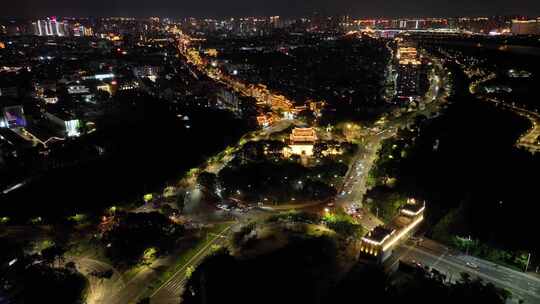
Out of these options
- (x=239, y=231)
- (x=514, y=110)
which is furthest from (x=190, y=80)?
(x=239, y=231)

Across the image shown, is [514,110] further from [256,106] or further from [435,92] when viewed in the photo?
[256,106]

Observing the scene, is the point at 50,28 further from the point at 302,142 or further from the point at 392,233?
the point at 392,233

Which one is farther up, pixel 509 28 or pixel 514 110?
pixel 509 28

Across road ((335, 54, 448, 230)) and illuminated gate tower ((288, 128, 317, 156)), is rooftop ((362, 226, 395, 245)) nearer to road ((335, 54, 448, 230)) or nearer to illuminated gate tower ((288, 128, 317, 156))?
road ((335, 54, 448, 230))

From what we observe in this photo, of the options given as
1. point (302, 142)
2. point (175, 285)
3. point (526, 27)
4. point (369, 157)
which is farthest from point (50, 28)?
point (175, 285)

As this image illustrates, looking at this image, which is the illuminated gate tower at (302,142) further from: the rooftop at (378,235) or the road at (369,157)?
the rooftop at (378,235)
